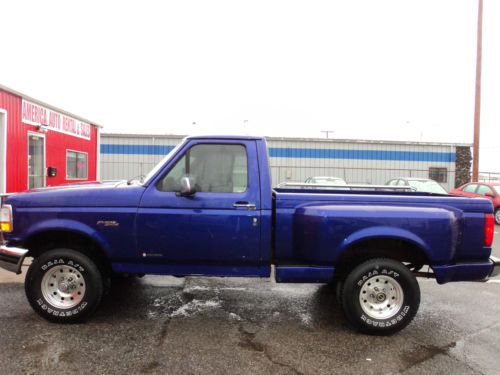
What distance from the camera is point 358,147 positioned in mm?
26312

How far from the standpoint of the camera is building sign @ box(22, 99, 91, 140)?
31.1ft

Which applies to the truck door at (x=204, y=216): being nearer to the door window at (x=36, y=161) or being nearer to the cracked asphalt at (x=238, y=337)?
the cracked asphalt at (x=238, y=337)

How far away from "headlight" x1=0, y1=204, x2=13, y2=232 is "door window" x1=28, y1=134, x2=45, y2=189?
19.7 ft

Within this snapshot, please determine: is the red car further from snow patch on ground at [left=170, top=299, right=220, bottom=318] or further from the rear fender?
snow patch on ground at [left=170, top=299, right=220, bottom=318]

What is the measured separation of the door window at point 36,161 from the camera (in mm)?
9789

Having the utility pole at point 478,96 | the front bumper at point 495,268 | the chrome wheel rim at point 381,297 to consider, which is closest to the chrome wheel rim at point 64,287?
the chrome wheel rim at point 381,297

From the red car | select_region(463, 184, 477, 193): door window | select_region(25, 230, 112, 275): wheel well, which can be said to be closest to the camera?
select_region(25, 230, 112, 275): wheel well

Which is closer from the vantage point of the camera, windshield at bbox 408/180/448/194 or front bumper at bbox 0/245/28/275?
front bumper at bbox 0/245/28/275

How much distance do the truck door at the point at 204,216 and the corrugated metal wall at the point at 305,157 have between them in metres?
21.4

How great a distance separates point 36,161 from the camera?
10.1m

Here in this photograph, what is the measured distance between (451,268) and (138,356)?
10.3 ft

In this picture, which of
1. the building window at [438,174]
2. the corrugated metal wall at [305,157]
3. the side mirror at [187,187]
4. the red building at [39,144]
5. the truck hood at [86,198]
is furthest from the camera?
the building window at [438,174]

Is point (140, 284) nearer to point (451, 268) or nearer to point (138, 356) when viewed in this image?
point (138, 356)

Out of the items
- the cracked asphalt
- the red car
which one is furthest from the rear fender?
the red car
